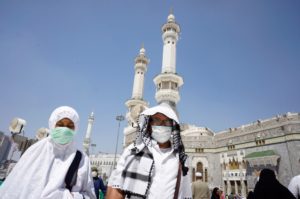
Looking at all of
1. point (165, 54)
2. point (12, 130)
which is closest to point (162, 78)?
point (165, 54)

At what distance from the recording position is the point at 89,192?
1.75 meters

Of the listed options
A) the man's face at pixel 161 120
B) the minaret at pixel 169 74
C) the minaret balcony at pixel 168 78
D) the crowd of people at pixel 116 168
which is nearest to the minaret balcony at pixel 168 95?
the minaret at pixel 169 74

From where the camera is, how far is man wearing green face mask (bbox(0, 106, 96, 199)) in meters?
1.53

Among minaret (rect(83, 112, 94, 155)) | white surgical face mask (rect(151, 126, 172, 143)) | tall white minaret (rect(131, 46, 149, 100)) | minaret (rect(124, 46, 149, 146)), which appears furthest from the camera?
minaret (rect(83, 112, 94, 155))

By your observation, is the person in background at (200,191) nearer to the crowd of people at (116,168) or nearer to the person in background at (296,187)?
the person in background at (296,187)

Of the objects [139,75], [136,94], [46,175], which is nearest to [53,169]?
[46,175]

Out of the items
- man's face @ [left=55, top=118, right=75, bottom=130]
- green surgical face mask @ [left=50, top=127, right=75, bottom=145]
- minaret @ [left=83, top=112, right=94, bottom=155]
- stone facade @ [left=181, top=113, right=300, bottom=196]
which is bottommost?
green surgical face mask @ [left=50, top=127, right=75, bottom=145]

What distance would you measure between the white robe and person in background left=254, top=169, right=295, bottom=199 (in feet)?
7.25

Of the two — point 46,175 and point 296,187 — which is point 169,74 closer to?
point 296,187

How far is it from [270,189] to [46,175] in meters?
2.67

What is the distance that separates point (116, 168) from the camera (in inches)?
61.0

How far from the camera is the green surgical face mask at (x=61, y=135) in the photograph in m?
1.81

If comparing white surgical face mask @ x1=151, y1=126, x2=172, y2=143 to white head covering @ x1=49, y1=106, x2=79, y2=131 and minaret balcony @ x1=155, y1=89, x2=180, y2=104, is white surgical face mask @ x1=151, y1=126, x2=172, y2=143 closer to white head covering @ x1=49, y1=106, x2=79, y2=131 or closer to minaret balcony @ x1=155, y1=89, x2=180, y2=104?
white head covering @ x1=49, y1=106, x2=79, y2=131

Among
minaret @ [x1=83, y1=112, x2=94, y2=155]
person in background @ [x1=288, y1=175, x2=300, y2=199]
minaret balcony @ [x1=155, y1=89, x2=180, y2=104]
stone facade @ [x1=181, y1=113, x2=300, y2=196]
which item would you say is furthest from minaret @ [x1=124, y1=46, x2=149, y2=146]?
person in background @ [x1=288, y1=175, x2=300, y2=199]
